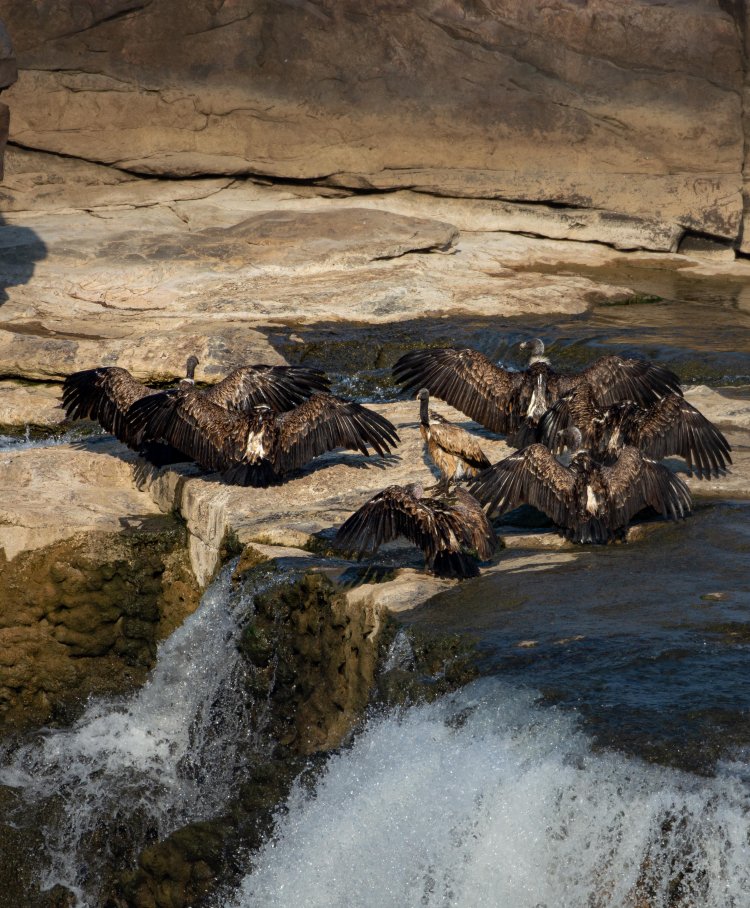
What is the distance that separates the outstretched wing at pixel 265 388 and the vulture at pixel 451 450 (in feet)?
4.82

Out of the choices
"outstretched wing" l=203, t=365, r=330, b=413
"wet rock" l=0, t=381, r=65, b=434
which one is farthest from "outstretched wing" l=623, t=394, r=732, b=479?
"wet rock" l=0, t=381, r=65, b=434

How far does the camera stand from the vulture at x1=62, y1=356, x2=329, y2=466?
30.9ft

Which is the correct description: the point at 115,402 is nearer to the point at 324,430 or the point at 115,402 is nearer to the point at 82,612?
the point at 82,612

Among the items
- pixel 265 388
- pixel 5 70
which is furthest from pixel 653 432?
pixel 5 70

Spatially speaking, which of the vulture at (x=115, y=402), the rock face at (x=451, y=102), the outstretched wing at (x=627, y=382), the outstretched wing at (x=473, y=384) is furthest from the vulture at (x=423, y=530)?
the rock face at (x=451, y=102)

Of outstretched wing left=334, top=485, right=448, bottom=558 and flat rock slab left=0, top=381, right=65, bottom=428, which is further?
flat rock slab left=0, top=381, right=65, bottom=428

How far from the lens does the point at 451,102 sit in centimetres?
1706

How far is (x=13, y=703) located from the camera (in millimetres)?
8930

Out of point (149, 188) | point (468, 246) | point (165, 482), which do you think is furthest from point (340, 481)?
point (149, 188)

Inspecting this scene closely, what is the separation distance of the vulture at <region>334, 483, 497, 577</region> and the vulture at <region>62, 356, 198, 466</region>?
269 centimetres

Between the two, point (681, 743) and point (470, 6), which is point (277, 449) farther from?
point (470, 6)

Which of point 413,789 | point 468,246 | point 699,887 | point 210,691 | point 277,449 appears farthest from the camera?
point 468,246

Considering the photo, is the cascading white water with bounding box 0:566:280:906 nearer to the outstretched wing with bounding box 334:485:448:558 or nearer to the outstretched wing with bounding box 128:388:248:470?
the outstretched wing with bounding box 334:485:448:558

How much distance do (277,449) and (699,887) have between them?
14.8 ft
